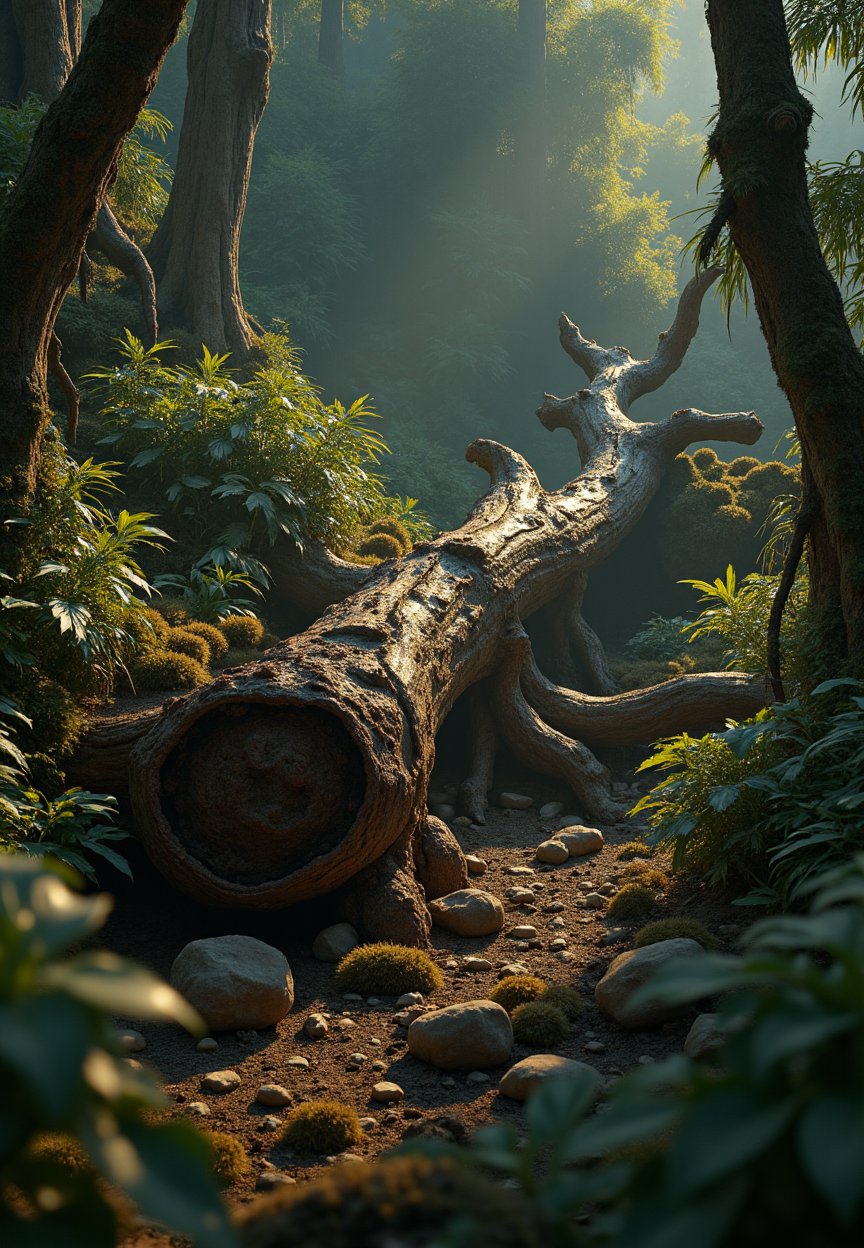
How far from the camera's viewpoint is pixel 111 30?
14.9 feet

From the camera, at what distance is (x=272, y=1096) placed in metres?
3.19

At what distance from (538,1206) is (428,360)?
2721 centimetres

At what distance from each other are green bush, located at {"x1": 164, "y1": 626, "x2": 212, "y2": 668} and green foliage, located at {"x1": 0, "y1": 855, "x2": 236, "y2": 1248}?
17.9ft

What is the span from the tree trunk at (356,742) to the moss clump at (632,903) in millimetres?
→ 979

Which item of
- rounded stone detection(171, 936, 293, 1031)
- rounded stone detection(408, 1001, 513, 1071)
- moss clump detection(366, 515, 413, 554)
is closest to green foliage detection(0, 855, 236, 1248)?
rounded stone detection(408, 1001, 513, 1071)

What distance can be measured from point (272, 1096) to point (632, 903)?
228 centimetres

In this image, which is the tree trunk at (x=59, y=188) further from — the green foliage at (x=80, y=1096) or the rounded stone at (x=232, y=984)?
the green foliage at (x=80, y=1096)

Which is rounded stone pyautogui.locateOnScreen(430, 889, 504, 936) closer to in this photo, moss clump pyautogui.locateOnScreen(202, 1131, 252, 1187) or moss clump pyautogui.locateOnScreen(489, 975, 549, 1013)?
moss clump pyautogui.locateOnScreen(489, 975, 549, 1013)

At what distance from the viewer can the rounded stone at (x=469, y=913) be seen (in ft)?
15.9

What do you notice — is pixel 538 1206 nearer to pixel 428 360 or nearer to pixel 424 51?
pixel 428 360

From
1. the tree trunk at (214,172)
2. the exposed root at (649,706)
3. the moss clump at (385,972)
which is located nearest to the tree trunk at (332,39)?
the tree trunk at (214,172)

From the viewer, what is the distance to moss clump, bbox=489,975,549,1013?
160 inches

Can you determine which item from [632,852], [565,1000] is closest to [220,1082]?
[565,1000]

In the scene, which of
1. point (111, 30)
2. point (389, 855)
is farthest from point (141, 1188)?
point (111, 30)
